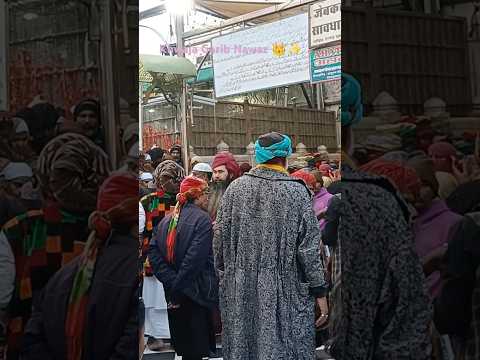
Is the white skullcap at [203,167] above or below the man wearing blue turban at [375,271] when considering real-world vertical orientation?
above

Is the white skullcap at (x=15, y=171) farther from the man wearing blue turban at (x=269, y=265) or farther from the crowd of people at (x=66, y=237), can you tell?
the man wearing blue turban at (x=269, y=265)

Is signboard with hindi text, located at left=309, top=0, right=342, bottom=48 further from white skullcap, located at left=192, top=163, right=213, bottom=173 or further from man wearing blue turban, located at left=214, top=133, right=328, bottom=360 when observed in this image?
white skullcap, located at left=192, top=163, right=213, bottom=173

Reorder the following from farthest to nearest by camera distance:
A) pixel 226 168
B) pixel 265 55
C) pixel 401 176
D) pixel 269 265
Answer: pixel 265 55, pixel 226 168, pixel 269 265, pixel 401 176

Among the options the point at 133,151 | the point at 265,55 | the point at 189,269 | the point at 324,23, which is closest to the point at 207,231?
the point at 189,269

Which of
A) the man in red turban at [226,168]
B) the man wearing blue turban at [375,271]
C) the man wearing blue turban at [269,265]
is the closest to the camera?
the man wearing blue turban at [375,271]

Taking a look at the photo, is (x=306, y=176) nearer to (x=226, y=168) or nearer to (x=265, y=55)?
(x=226, y=168)

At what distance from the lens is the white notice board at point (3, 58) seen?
151cm

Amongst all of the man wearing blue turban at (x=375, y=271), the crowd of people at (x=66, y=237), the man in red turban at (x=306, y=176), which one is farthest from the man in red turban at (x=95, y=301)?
the man in red turban at (x=306, y=176)

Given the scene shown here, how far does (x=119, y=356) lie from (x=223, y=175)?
49.9 inches

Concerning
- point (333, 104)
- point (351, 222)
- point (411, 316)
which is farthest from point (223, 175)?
point (411, 316)

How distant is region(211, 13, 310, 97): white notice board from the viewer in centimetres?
278

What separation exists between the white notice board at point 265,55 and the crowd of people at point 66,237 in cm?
136

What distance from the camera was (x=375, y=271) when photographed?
1.53 meters

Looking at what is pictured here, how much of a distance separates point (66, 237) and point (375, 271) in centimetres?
82
